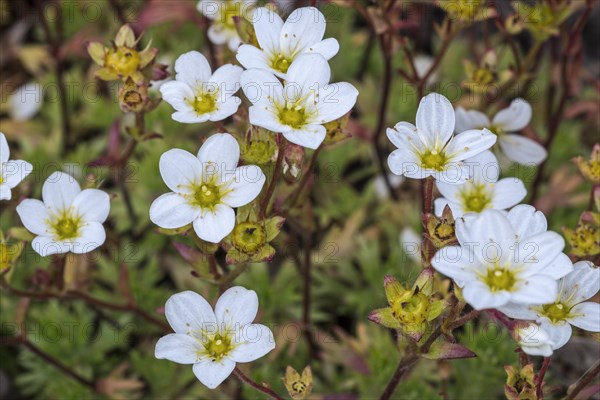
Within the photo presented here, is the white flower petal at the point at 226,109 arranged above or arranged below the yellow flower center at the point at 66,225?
above

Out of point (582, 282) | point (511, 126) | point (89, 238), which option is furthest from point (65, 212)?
point (511, 126)

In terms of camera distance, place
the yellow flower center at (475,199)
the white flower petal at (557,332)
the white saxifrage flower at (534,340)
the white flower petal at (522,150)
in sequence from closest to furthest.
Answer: the white saxifrage flower at (534,340) < the white flower petal at (557,332) < the yellow flower center at (475,199) < the white flower petal at (522,150)

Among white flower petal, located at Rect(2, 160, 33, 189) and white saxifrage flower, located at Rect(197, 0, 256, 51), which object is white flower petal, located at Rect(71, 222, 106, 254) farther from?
white saxifrage flower, located at Rect(197, 0, 256, 51)

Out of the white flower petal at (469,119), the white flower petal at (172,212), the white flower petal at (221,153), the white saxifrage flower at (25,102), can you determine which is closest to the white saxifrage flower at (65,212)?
the white flower petal at (172,212)

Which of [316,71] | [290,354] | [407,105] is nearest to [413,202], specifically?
[407,105]

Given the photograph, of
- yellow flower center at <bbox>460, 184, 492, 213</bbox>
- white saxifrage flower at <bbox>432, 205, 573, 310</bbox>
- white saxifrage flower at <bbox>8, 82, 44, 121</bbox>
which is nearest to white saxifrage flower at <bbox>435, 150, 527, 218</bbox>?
yellow flower center at <bbox>460, 184, 492, 213</bbox>

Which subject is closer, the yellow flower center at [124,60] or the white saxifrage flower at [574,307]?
the white saxifrage flower at [574,307]

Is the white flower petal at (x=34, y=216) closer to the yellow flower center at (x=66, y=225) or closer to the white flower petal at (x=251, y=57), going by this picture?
the yellow flower center at (x=66, y=225)

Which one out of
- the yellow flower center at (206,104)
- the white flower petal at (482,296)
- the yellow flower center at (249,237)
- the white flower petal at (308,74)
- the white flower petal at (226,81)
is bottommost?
the yellow flower center at (249,237)
